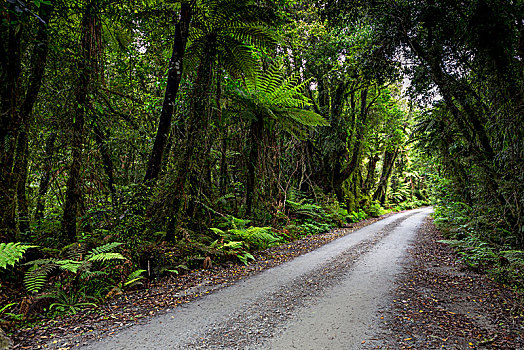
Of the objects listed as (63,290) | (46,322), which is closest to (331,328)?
(46,322)

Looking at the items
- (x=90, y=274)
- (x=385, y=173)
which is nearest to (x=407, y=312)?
(x=90, y=274)

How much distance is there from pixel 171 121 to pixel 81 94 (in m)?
1.44

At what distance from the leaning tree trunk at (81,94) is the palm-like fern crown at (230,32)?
1.57 m

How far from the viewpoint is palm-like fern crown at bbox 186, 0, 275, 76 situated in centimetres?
442

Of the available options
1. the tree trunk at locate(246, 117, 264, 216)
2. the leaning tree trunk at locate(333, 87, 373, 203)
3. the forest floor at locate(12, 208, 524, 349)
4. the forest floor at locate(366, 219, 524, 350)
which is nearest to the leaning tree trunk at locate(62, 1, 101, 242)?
the forest floor at locate(12, 208, 524, 349)

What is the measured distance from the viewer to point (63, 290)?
3.18 m

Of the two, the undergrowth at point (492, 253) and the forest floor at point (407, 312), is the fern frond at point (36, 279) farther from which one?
the undergrowth at point (492, 253)

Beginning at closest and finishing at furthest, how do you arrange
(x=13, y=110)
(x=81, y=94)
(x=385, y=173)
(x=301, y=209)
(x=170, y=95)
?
(x=13, y=110)
(x=81, y=94)
(x=170, y=95)
(x=301, y=209)
(x=385, y=173)

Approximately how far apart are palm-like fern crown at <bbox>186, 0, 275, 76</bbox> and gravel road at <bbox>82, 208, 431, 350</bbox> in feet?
13.1

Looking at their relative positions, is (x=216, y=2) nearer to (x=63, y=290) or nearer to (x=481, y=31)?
(x=63, y=290)

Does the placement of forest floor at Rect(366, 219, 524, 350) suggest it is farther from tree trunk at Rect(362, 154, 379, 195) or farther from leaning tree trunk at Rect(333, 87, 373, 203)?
tree trunk at Rect(362, 154, 379, 195)

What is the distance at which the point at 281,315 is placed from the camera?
9.44ft

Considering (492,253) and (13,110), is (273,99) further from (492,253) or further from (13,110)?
(492,253)

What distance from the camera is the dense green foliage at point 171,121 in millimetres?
3473
